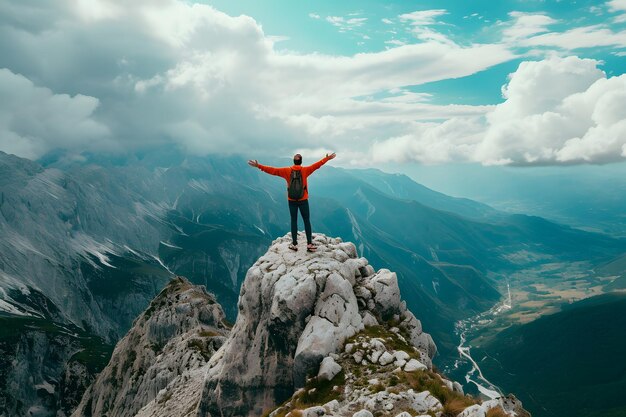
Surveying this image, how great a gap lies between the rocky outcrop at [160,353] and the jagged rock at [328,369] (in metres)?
36.5

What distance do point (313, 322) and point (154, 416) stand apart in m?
37.0

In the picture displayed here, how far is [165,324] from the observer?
133375 mm

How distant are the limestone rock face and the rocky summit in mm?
82

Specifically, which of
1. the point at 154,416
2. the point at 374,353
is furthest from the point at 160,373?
the point at 374,353

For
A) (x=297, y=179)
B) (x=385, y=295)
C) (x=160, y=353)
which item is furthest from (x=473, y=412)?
(x=160, y=353)

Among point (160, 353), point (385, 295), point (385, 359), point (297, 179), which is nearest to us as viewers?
point (385, 359)

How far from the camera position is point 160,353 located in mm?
105500

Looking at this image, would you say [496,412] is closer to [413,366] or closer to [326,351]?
[413,366]

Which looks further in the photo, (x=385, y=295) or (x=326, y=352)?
(x=385, y=295)

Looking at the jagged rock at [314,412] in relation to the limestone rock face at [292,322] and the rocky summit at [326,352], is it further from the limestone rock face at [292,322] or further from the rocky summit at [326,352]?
the limestone rock face at [292,322]

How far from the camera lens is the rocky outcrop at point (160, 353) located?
8688cm

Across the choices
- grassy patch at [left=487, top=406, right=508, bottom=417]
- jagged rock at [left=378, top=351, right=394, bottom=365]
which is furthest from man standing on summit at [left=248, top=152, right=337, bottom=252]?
grassy patch at [left=487, top=406, right=508, bottom=417]

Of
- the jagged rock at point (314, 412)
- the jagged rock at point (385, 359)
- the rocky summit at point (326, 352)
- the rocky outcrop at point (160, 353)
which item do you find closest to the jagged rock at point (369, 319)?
the rocky summit at point (326, 352)

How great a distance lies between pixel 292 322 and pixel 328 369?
5.93m
